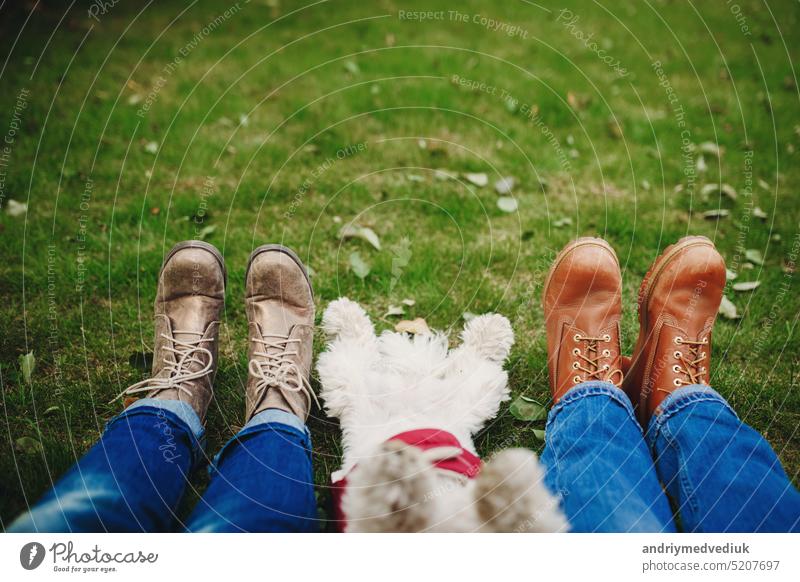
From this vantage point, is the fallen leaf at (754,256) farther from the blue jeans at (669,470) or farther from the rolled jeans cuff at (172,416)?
the rolled jeans cuff at (172,416)

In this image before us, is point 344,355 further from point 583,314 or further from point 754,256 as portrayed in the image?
point 754,256

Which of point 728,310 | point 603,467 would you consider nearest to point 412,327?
point 603,467

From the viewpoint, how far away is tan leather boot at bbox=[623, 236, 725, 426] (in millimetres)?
1586

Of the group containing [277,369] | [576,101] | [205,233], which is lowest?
[277,369]

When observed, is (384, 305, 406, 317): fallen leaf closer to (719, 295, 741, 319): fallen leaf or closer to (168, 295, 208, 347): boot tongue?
(168, 295, 208, 347): boot tongue

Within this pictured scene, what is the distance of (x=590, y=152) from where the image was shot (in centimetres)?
259

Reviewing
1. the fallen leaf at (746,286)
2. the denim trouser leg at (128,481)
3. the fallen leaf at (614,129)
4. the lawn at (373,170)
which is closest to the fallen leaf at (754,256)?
the lawn at (373,170)

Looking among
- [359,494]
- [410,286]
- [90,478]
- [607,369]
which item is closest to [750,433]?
[607,369]

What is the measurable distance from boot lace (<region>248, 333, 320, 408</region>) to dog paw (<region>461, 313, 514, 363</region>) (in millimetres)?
542

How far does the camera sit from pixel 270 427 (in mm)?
1436

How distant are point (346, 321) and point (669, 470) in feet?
3.37

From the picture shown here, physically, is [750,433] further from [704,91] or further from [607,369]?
[704,91]

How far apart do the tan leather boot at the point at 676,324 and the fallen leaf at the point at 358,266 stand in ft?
3.27

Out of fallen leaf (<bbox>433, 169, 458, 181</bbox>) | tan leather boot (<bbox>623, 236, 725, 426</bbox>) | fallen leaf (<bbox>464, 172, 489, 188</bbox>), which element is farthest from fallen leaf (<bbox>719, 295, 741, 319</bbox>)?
fallen leaf (<bbox>433, 169, 458, 181</bbox>)
